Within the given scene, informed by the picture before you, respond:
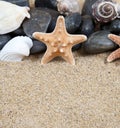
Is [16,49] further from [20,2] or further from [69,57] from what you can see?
[20,2]

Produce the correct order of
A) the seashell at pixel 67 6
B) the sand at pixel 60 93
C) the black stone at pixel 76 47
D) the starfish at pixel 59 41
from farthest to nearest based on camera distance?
1. the seashell at pixel 67 6
2. the black stone at pixel 76 47
3. the starfish at pixel 59 41
4. the sand at pixel 60 93

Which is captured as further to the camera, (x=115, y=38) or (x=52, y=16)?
(x=52, y=16)

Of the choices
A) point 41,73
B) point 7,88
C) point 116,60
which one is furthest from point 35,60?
point 116,60

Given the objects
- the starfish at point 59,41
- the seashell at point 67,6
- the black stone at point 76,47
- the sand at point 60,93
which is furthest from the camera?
the seashell at point 67,6

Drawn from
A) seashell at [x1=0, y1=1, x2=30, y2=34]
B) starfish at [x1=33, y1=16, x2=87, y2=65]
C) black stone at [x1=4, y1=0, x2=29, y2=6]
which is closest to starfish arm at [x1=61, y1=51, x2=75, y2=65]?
starfish at [x1=33, y1=16, x2=87, y2=65]

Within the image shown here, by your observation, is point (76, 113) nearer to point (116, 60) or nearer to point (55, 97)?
point (55, 97)

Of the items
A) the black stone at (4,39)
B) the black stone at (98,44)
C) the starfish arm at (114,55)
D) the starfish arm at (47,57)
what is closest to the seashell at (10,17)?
the black stone at (4,39)

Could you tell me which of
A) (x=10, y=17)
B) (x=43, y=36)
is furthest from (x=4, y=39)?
(x=43, y=36)

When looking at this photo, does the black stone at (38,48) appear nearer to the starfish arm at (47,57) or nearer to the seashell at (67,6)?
the starfish arm at (47,57)
